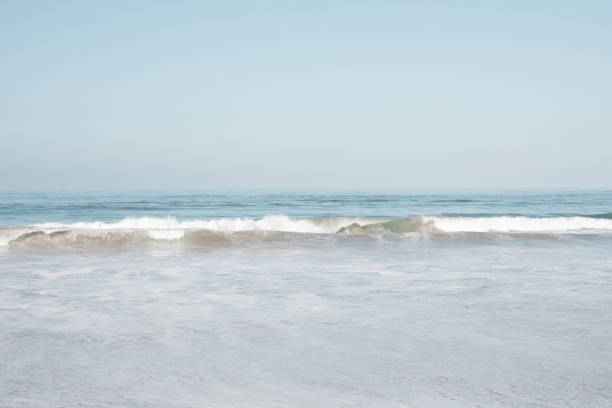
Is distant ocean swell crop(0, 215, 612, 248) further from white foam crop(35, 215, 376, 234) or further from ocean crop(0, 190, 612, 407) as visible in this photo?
ocean crop(0, 190, 612, 407)

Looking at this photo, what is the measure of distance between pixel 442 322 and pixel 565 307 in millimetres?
1489

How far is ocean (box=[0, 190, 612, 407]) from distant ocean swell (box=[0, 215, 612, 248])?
7.10 ft

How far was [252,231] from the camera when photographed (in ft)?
45.1

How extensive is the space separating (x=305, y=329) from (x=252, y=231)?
30.2 ft

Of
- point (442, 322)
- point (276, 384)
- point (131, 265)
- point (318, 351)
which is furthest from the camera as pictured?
point (131, 265)

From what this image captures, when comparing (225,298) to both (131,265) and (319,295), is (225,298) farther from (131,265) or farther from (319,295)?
(131,265)

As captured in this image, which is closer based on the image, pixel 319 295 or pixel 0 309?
pixel 0 309

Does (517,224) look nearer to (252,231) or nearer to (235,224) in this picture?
(235,224)

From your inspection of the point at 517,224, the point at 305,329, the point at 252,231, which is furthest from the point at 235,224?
the point at 305,329

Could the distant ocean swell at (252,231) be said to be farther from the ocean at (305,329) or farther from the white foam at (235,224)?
the ocean at (305,329)

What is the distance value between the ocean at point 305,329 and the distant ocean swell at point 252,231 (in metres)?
2.17

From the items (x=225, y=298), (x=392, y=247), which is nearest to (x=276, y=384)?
(x=225, y=298)

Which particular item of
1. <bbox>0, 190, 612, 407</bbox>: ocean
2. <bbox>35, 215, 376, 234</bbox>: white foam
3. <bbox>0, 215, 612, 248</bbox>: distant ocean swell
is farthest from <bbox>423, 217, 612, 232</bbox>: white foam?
<bbox>0, 190, 612, 407</bbox>: ocean

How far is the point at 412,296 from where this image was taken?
242 inches
